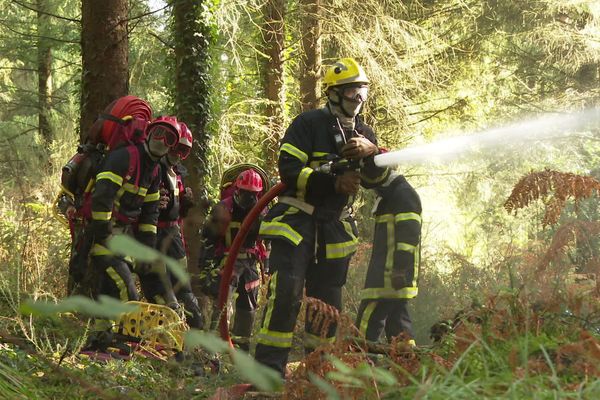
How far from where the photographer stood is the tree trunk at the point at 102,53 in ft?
28.4

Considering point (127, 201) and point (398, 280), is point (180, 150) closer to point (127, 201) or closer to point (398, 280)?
point (127, 201)

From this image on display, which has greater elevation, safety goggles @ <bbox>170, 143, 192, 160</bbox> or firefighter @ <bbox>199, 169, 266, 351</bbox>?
safety goggles @ <bbox>170, 143, 192, 160</bbox>

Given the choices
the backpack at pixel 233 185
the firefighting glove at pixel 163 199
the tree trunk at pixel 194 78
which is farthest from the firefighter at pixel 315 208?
the tree trunk at pixel 194 78

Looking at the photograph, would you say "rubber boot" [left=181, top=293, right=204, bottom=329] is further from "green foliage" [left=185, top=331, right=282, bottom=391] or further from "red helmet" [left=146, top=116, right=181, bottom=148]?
"green foliage" [left=185, top=331, right=282, bottom=391]

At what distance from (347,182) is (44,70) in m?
17.7

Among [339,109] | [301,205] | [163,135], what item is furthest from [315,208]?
[163,135]

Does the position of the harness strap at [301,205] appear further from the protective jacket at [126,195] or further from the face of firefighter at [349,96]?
the protective jacket at [126,195]

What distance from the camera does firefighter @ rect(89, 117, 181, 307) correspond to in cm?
684

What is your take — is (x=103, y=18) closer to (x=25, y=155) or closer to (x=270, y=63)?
(x=270, y=63)

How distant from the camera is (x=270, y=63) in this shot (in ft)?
48.1

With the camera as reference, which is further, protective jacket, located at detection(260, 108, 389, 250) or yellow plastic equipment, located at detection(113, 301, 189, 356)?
yellow plastic equipment, located at detection(113, 301, 189, 356)

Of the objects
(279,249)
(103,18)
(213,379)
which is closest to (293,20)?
(103,18)

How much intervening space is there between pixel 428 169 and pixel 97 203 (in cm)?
1201

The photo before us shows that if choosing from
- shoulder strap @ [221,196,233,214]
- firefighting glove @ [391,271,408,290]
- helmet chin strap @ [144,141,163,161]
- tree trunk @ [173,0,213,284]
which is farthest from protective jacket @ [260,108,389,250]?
tree trunk @ [173,0,213,284]
